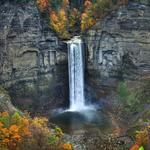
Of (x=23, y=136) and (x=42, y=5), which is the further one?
(x=42, y=5)

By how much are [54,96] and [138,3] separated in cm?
1810

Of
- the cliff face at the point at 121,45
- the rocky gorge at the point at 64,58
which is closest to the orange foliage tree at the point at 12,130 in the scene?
the rocky gorge at the point at 64,58

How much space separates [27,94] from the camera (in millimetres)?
63031

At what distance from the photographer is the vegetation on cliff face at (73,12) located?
65.6 metres

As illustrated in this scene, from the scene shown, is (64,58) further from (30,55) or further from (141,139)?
(141,139)

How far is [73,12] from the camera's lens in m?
70.9

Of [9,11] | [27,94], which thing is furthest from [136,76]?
[9,11]

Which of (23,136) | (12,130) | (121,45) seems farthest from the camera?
(121,45)

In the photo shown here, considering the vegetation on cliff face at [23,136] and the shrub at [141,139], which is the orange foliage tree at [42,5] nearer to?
the vegetation on cliff face at [23,136]

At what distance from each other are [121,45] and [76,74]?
26.3ft

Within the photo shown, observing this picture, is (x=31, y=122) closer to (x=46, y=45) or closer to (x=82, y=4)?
(x=46, y=45)

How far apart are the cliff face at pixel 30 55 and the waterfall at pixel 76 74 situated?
97cm

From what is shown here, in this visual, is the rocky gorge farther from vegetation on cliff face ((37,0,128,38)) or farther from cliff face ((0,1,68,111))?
vegetation on cliff face ((37,0,128,38))

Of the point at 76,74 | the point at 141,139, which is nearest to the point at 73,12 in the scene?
the point at 76,74
